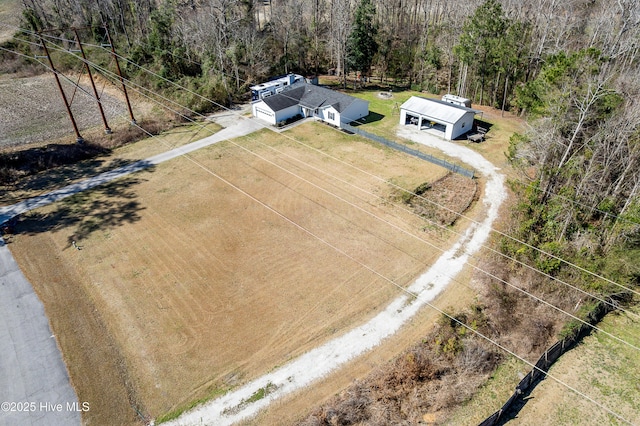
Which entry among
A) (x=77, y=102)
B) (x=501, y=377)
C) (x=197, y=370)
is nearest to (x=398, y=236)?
(x=501, y=377)

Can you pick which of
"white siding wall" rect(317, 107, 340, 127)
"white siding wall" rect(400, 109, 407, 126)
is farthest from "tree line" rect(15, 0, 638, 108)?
"white siding wall" rect(317, 107, 340, 127)

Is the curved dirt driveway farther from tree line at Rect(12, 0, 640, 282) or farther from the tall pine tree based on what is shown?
the tall pine tree

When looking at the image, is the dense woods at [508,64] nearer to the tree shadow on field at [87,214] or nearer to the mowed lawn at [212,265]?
the mowed lawn at [212,265]

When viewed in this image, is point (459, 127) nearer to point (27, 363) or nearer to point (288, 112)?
point (288, 112)

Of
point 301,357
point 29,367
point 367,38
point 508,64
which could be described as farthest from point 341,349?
point 367,38

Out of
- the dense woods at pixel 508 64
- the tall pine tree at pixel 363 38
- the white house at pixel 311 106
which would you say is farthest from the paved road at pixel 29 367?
the tall pine tree at pixel 363 38
